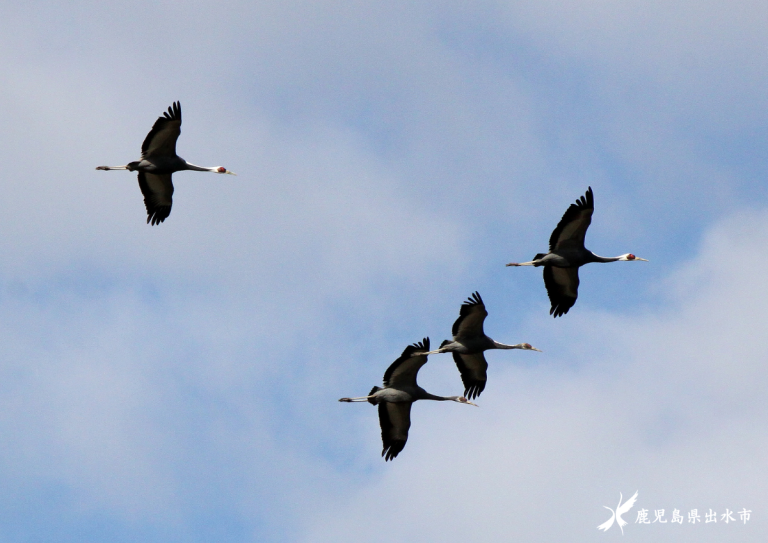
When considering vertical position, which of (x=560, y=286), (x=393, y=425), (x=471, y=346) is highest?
(x=560, y=286)

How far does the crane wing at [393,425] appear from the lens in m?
58.6

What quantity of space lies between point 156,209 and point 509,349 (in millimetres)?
15075

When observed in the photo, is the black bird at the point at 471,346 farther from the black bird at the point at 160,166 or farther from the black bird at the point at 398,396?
the black bird at the point at 160,166

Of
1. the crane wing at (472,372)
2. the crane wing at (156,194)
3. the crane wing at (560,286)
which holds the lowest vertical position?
the crane wing at (472,372)

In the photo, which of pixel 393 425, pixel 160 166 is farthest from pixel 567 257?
pixel 160 166

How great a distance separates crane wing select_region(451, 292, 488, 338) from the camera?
191ft

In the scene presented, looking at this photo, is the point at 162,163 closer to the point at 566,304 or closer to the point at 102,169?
the point at 102,169

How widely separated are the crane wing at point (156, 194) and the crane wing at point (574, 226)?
1489cm

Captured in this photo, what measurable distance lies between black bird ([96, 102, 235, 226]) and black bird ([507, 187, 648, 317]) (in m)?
13.5

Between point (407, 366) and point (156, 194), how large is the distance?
1190 centimetres

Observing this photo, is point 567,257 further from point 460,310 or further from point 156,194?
point 156,194

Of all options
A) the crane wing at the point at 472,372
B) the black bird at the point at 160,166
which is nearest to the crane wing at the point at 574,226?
the crane wing at the point at 472,372

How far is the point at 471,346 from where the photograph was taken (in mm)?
59500

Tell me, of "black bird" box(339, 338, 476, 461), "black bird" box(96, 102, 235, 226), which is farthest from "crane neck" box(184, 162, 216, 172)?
"black bird" box(339, 338, 476, 461)
